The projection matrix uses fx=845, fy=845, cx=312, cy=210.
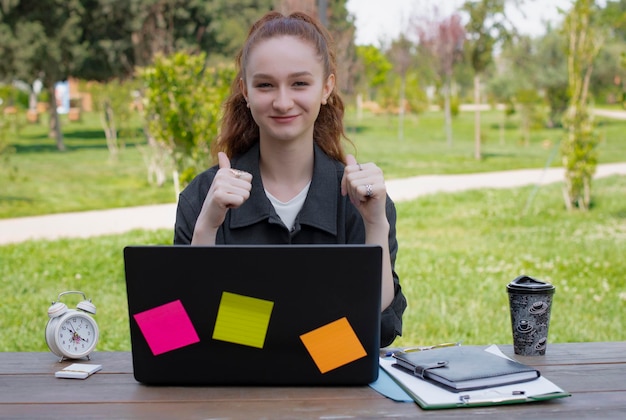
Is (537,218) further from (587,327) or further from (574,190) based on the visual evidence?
(587,327)

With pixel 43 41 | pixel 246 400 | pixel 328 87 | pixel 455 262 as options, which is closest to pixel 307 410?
pixel 246 400

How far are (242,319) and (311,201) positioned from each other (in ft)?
2.05

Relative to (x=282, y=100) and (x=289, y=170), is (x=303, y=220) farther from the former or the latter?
(x=282, y=100)

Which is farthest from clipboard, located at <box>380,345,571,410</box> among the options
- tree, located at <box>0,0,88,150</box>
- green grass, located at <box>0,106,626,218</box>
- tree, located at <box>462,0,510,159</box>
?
tree, located at <box>0,0,88,150</box>

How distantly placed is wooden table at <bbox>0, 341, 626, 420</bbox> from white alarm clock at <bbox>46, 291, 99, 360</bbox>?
0.29ft

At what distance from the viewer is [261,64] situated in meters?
2.08

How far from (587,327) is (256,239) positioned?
10.6ft

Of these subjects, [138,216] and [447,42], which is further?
[447,42]

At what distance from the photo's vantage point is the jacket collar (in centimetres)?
224

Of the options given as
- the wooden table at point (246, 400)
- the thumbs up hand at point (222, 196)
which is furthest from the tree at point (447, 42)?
the wooden table at point (246, 400)

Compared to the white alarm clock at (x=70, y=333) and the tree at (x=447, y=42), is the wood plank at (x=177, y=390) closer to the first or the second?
the white alarm clock at (x=70, y=333)

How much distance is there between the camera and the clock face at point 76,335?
6.79ft

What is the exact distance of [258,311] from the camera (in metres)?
1.71

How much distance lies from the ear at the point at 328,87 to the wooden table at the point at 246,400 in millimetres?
839
